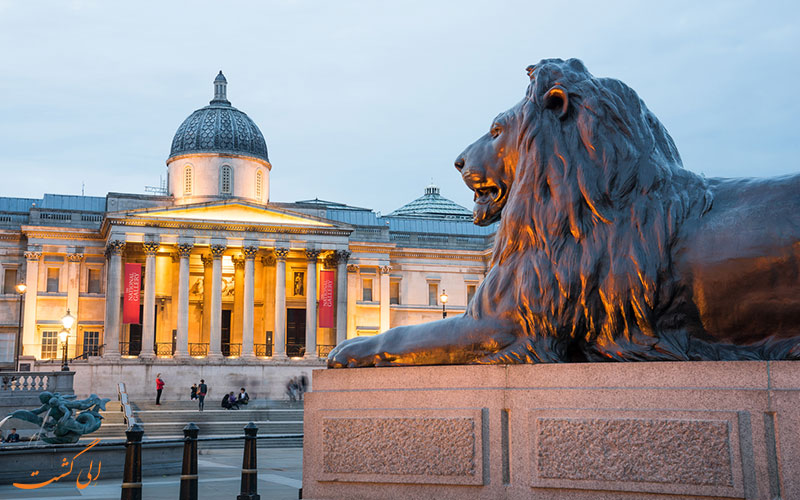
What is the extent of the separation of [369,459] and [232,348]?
1753 inches

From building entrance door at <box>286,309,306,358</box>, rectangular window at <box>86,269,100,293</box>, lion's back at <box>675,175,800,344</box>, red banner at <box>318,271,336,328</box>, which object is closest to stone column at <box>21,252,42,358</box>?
rectangular window at <box>86,269,100,293</box>

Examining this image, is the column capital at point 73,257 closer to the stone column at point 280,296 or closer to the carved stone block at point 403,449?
the stone column at point 280,296

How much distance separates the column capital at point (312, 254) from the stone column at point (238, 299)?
3667 mm

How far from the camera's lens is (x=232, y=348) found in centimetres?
4831

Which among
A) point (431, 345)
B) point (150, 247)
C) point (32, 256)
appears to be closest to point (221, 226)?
point (150, 247)

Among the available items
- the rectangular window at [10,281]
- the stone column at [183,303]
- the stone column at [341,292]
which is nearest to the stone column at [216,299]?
the stone column at [183,303]

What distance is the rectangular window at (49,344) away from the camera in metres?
46.9

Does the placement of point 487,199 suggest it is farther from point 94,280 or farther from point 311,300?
point 94,280

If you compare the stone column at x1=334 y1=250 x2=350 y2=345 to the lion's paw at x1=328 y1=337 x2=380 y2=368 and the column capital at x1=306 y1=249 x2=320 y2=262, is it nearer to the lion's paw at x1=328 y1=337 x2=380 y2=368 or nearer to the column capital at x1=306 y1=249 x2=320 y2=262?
the column capital at x1=306 y1=249 x2=320 y2=262

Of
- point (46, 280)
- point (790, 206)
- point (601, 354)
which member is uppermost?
point (46, 280)

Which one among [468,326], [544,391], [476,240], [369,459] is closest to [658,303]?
[544,391]

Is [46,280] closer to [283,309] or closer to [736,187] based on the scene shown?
[283,309]

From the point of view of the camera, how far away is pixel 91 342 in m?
48.7

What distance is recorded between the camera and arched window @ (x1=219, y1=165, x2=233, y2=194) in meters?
51.2
